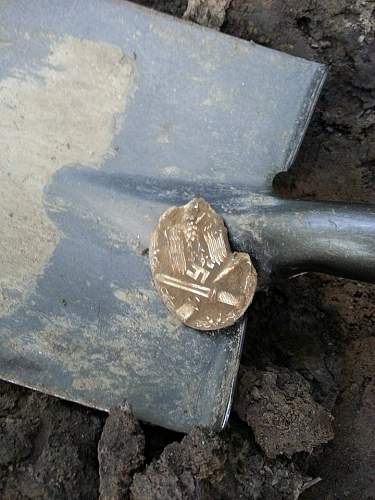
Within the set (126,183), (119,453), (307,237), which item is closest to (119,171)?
(126,183)

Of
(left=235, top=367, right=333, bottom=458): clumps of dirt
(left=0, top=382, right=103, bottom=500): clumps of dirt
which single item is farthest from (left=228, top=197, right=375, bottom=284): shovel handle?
(left=0, top=382, right=103, bottom=500): clumps of dirt

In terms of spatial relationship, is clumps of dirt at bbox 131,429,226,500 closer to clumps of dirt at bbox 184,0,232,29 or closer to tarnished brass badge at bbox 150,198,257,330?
tarnished brass badge at bbox 150,198,257,330

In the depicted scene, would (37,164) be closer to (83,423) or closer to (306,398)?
(83,423)

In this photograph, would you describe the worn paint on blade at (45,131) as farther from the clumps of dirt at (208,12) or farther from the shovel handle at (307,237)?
the shovel handle at (307,237)

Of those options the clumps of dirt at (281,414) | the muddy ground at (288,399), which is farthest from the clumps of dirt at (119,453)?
the clumps of dirt at (281,414)

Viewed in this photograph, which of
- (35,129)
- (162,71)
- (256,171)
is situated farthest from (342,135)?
(35,129)

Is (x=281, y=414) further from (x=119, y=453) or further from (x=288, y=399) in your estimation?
(x=119, y=453)

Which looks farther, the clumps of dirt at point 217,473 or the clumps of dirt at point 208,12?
the clumps of dirt at point 208,12

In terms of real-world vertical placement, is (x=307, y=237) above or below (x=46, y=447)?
above
